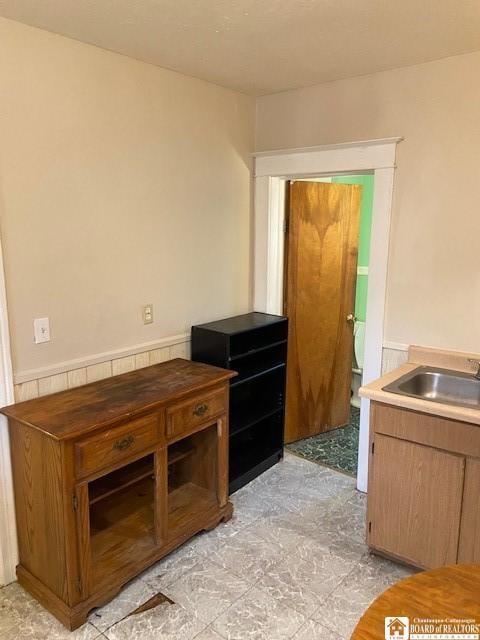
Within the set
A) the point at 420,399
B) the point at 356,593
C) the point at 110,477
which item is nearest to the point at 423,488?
the point at 420,399

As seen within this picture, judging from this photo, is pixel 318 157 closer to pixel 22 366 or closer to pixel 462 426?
pixel 462 426

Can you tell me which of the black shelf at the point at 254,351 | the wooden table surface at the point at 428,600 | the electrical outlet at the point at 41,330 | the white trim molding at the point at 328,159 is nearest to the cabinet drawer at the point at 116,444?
the electrical outlet at the point at 41,330

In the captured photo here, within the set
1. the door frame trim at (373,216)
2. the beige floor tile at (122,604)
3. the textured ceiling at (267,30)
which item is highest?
the textured ceiling at (267,30)

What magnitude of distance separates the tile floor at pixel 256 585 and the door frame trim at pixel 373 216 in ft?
1.77

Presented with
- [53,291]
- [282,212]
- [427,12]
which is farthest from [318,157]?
[53,291]

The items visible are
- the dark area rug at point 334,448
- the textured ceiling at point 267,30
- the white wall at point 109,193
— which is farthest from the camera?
the dark area rug at point 334,448

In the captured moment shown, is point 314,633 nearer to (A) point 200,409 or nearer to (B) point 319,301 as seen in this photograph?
(A) point 200,409

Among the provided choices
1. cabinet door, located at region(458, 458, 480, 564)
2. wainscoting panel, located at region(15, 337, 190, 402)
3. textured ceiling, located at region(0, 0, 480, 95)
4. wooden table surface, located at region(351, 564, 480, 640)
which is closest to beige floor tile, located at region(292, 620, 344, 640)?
cabinet door, located at region(458, 458, 480, 564)

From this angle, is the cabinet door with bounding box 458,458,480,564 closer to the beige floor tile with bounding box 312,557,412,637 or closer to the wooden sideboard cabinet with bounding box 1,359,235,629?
the beige floor tile with bounding box 312,557,412,637

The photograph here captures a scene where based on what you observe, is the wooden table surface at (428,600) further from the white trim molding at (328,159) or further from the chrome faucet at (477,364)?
the white trim molding at (328,159)

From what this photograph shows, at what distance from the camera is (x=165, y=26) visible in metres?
2.07

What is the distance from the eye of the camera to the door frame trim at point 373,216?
2.77 meters

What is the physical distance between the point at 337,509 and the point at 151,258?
1.76 metres

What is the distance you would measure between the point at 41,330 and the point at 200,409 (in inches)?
32.6
